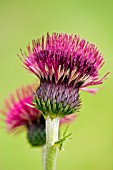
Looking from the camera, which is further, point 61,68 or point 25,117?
point 25,117

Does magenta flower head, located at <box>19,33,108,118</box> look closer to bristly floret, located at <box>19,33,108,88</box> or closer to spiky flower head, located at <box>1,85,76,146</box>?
bristly floret, located at <box>19,33,108,88</box>

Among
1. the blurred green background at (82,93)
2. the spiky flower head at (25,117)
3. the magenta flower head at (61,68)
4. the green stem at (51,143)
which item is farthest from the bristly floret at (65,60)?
the blurred green background at (82,93)

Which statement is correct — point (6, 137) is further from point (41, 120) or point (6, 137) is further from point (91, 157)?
point (41, 120)

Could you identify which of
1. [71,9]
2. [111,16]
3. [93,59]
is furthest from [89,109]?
[93,59]

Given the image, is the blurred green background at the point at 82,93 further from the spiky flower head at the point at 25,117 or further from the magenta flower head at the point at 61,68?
the magenta flower head at the point at 61,68

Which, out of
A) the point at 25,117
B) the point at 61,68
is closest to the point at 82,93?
the point at 25,117

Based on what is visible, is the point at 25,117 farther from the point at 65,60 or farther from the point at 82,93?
the point at 82,93
